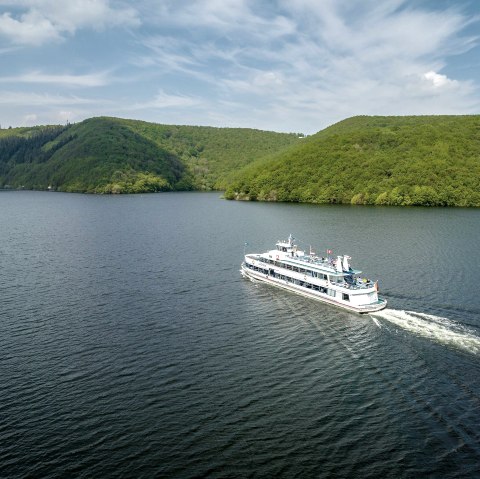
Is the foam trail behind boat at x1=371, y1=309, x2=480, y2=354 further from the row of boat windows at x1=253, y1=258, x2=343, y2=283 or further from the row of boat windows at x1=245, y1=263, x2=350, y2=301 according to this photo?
the row of boat windows at x1=253, y1=258, x2=343, y2=283

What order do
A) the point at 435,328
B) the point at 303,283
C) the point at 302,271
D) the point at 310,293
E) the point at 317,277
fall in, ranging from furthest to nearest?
the point at 302,271 < the point at 303,283 < the point at 310,293 < the point at 317,277 < the point at 435,328

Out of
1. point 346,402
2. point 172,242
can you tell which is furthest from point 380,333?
point 172,242

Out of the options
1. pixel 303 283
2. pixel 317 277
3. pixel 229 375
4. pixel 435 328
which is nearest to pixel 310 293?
pixel 303 283

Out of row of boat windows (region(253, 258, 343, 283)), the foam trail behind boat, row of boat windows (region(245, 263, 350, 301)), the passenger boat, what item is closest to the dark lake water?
the foam trail behind boat

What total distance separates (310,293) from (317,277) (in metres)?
3.30

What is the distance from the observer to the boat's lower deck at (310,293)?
71631 millimetres

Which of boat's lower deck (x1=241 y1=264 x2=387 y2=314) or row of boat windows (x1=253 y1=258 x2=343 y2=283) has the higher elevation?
row of boat windows (x1=253 y1=258 x2=343 y2=283)

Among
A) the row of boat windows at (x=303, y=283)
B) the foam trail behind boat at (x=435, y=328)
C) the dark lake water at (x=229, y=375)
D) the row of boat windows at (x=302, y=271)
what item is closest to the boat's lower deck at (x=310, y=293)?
the row of boat windows at (x=303, y=283)

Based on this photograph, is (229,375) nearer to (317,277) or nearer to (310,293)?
(310,293)

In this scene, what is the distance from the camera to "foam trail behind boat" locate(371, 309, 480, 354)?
57.4m

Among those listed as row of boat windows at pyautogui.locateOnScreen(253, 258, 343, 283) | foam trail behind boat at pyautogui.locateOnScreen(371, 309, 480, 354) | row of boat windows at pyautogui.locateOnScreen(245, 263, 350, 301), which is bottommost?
foam trail behind boat at pyautogui.locateOnScreen(371, 309, 480, 354)

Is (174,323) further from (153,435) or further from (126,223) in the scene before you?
(126,223)

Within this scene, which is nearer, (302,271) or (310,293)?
(310,293)

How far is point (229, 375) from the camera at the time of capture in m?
49.6
